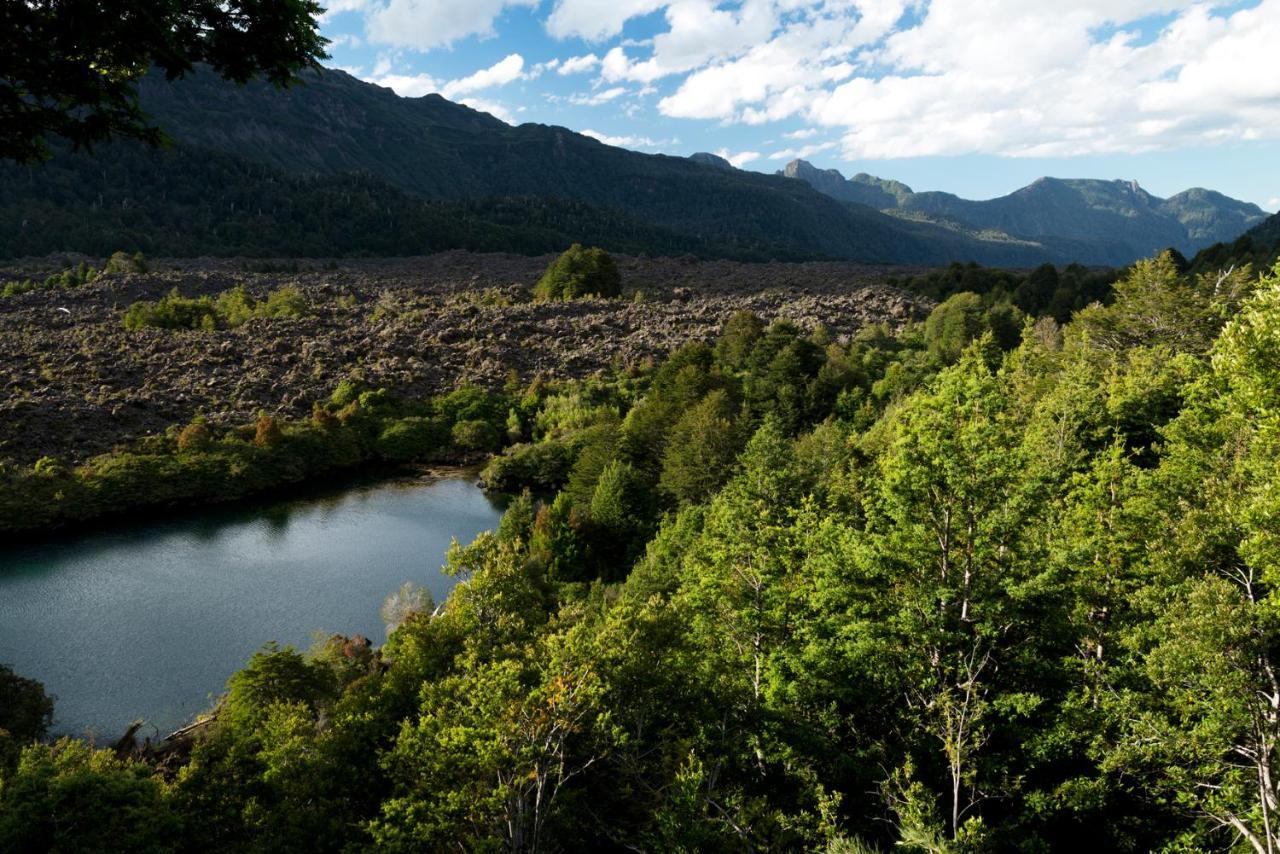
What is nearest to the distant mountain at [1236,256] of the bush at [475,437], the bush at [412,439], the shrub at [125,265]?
the bush at [475,437]

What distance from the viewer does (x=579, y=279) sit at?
122250mm

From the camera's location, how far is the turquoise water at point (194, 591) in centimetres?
3516

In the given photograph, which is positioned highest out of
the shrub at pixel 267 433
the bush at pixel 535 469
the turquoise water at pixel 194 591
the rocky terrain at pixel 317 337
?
the rocky terrain at pixel 317 337

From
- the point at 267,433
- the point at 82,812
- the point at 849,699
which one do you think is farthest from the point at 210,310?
the point at 849,699

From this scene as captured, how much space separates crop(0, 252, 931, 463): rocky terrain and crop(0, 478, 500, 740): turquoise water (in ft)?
53.5

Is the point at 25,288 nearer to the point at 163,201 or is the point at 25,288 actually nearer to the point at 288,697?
the point at 163,201

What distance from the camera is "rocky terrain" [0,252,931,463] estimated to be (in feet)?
237

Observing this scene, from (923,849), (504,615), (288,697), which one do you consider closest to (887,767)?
(923,849)

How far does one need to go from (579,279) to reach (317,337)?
42.0 m

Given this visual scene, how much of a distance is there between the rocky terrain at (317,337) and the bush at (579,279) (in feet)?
13.4

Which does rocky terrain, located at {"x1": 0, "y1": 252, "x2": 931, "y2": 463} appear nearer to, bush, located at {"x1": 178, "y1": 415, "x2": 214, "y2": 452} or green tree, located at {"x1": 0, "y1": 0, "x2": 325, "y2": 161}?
bush, located at {"x1": 178, "y1": 415, "x2": 214, "y2": 452}

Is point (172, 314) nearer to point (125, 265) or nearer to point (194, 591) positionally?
point (125, 265)

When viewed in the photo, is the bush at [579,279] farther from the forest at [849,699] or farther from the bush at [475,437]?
the forest at [849,699]

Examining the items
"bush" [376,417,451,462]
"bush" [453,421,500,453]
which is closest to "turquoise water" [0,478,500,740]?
"bush" [376,417,451,462]
